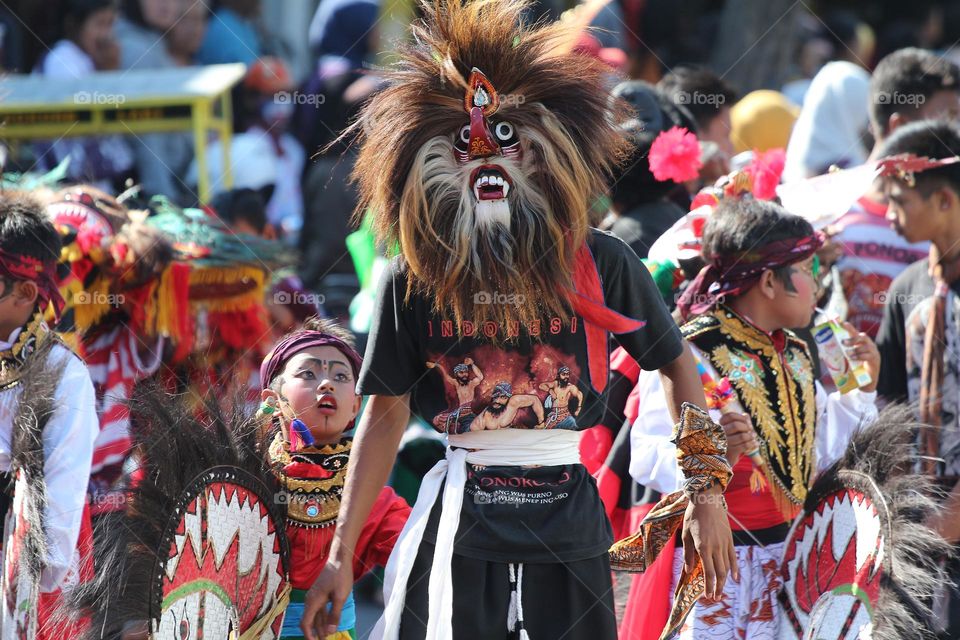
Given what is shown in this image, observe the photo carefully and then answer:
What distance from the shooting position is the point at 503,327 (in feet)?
8.98

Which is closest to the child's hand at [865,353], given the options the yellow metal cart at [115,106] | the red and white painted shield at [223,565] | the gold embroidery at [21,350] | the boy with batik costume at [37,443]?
the red and white painted shield at [223,565]

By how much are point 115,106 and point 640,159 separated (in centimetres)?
325

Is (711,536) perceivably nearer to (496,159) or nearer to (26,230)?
(496,159)

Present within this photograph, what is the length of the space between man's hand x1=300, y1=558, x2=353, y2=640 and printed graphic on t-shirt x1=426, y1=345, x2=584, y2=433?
0.42 metres

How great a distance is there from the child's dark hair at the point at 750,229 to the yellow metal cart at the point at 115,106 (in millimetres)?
3586

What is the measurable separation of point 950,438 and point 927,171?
93cm

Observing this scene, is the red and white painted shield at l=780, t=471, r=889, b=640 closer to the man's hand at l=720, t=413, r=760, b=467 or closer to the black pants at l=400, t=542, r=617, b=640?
the man's hand at l=720, t=413, r=760, b=467

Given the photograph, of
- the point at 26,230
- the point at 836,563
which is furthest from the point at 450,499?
the point at 26,230

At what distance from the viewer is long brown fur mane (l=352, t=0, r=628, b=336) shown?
107 inches

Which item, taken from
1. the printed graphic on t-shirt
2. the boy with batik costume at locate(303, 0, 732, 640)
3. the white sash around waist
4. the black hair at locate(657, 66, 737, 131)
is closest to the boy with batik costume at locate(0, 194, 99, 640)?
the white sash around waist
